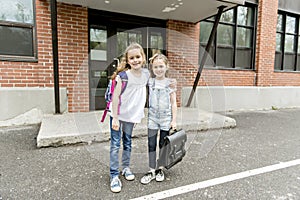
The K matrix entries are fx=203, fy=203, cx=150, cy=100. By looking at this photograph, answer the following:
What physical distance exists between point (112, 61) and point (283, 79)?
6.07 meters

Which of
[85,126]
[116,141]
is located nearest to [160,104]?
[116,141]

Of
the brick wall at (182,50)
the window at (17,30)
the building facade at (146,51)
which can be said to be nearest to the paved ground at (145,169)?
the building facade at (146,51)

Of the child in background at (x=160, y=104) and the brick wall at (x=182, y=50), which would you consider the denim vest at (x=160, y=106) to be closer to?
the child in background at (x=160, y=104)

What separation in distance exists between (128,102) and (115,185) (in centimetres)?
81

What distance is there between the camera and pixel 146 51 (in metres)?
5.25

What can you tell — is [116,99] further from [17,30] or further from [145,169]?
[17,30]

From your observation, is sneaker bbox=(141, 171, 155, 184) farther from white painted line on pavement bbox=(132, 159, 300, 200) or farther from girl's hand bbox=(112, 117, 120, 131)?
girl's hand bbox=(112, 117, 120, 131)

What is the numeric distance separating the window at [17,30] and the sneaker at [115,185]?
10.7 ft

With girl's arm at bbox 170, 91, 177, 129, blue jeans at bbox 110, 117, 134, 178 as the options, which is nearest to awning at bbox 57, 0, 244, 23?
girl's arm at bbox 170, 91, 177, 129

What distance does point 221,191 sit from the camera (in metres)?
1.99

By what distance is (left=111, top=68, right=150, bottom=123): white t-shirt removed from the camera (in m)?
1.97

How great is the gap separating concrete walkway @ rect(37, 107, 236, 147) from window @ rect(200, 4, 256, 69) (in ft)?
7.57

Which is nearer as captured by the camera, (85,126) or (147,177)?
(147,177)

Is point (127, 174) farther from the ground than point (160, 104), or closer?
closer
